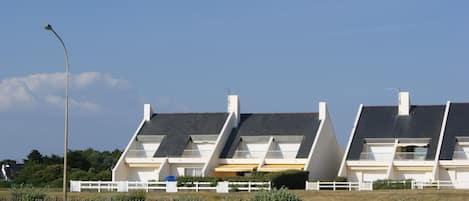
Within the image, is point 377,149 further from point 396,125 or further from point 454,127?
point 454,127

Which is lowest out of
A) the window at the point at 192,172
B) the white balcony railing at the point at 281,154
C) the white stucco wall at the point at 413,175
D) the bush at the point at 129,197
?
the bush at the point at 129,197

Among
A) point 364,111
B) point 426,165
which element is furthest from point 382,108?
point 426,165

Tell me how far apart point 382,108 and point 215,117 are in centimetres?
1245

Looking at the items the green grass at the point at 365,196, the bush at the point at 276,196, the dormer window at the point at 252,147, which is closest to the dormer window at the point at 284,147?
the dormer window at the point at 252,147

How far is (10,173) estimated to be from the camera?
103m

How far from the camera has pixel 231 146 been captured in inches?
2579

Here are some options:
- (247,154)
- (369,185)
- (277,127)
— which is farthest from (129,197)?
(277,127)

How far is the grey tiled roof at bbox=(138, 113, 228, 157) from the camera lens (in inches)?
2586

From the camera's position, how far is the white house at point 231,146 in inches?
2488

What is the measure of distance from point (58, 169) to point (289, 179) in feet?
80.7

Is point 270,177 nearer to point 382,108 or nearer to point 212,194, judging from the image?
point 212,194

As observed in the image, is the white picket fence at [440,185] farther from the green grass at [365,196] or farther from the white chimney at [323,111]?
the white chimney at [323,111]

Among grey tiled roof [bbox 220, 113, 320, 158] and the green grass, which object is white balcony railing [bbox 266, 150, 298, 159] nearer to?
grey tiled roof [bbox 220, 113, 320, 158]

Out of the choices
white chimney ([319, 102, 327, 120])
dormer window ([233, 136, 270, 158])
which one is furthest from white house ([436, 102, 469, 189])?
dormer window ([233, 136, 270, 158])
